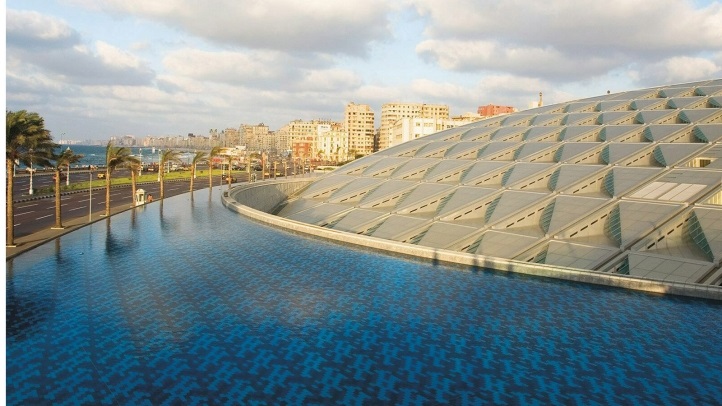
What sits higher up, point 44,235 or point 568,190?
point 568,190

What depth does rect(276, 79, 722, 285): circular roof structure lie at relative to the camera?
69.0 ft

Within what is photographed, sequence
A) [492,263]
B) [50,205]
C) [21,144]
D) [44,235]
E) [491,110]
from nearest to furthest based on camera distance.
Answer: [492,263], [21,144], [44,235], [50,205], [491,110]

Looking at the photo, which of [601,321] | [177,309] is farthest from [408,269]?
[177,309]

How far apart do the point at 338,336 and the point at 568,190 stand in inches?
664

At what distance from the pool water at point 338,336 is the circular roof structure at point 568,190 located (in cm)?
259

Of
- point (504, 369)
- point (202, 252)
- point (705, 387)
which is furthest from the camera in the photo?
point (202, 252)

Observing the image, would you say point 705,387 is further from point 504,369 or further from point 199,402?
point 199,402

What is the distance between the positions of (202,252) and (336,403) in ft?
53.3

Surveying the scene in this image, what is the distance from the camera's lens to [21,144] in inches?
1145

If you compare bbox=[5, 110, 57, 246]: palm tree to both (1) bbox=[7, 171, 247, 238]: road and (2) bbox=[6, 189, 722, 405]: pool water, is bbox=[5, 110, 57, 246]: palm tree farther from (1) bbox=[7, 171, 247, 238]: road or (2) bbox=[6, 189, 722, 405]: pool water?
(2) bbox=[6, 189, 722, 405]: pool water

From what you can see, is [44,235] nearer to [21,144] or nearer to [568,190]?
[21,144]

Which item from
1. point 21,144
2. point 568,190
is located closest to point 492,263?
point 568,190

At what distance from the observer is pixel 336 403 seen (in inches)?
437

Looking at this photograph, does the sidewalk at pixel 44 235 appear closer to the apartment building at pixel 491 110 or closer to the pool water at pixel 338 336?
the pool water at pixel 338 336
